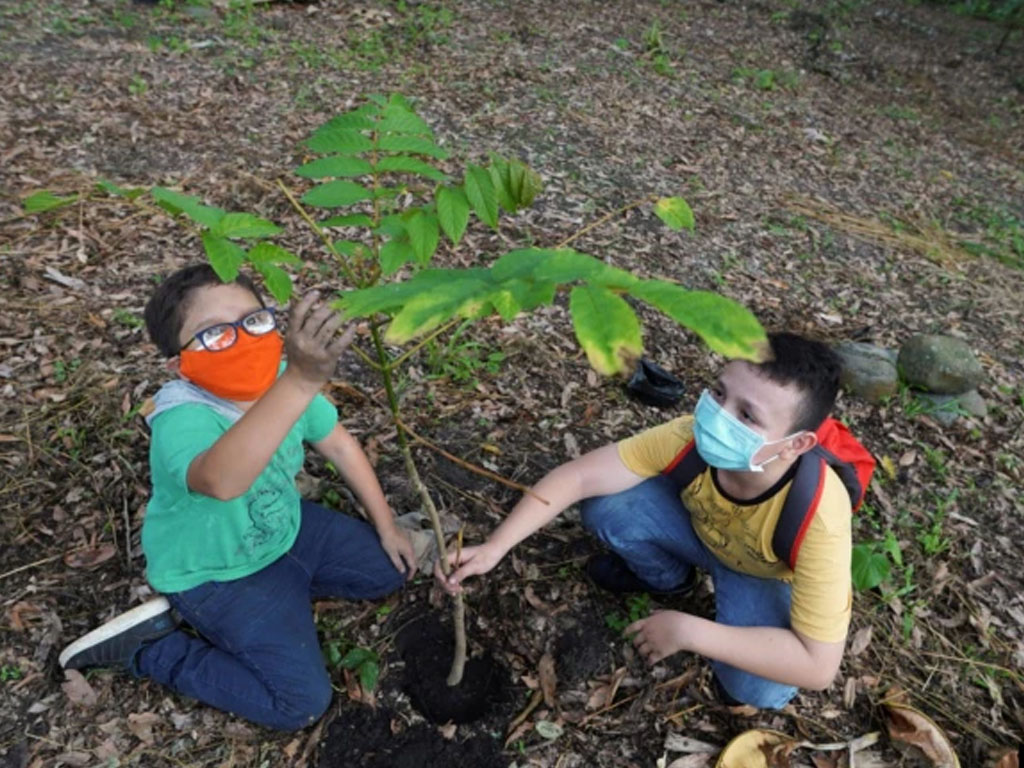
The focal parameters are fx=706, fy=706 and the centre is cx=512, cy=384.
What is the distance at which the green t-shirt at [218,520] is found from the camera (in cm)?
198

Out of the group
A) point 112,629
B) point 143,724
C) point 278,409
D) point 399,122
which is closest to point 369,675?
point 143,724

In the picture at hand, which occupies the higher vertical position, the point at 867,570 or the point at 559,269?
the point at 559,269

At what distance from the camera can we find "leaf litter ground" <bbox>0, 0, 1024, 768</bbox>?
7.40ft

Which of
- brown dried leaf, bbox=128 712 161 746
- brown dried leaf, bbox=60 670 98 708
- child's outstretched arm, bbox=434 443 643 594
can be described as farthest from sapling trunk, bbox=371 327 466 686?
brown dried leaf, bbox=60 670 98 708

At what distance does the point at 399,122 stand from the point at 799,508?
1428 millimetres

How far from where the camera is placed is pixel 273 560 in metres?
2.26

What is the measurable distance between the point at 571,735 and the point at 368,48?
6526mm

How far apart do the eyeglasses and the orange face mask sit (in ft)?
0.03

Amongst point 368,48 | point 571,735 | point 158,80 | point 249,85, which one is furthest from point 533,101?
point 571,735

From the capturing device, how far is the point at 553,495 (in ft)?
7.44

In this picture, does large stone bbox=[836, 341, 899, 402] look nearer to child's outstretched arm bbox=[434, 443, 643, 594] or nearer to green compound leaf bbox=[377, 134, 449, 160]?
child's outstretched arm bbox=[434, 443, 643, 594]

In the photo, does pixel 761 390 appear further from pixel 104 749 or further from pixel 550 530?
pixel 104 749

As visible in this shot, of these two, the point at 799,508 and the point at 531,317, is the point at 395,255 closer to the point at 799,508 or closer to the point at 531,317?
the point at 799,508

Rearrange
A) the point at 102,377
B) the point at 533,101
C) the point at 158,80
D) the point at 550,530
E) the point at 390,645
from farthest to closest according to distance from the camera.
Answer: the point at 533,101, the point at 158,80, the point at 102,377, the point at 550,530, the point at 390,645
